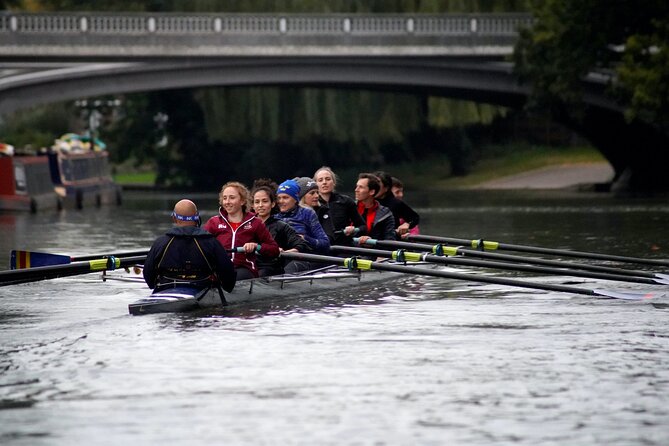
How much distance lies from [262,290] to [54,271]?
7.14 ft

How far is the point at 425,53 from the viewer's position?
182 ft

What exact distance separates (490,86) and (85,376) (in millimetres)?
47786

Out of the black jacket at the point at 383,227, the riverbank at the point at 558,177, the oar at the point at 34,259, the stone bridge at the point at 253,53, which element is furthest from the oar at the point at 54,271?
the riverbank at the point at 558,177

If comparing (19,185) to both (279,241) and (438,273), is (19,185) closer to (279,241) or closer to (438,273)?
(279,241)

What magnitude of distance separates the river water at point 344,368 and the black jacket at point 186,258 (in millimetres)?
403

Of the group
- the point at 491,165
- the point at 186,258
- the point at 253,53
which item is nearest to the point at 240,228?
the point at 186,258

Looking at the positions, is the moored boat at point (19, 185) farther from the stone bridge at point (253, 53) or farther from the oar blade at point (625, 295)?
the oar blade at point (625, 295)

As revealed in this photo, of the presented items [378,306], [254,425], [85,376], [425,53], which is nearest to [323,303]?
[378,306]

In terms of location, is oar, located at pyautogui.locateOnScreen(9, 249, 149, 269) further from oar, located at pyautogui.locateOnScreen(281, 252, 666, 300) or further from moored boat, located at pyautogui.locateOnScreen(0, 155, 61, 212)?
moored boat, located at pyautogui.locateOnScreen(0, 155, 61, 212)

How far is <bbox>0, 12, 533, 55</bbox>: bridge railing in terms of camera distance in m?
52.9

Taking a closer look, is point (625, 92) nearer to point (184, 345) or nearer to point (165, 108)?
point (165, 108)

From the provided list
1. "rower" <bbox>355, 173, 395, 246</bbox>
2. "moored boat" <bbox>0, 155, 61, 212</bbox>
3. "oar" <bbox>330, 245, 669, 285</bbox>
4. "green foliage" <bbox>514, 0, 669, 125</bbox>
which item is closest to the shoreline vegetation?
"green foliage" <bbox>514, 0, 669, 125</bbox>

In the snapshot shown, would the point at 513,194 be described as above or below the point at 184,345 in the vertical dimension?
below

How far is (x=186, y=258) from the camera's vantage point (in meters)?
14.5
